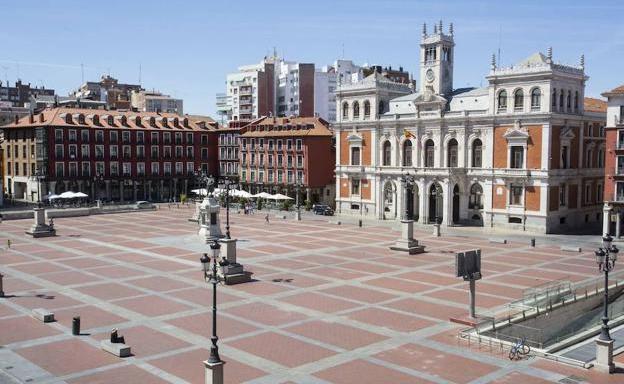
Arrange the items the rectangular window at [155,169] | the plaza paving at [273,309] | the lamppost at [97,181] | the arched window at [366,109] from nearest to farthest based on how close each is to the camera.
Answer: the plaza paving at [273,309], the arched window at [366,109], the lamppost at [97,181], the rectangular window at [155,169]

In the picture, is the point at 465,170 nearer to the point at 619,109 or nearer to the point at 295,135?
the point at 619,109

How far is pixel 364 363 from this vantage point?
25438 mm

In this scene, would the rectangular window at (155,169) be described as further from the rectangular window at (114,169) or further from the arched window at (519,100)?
the arched window at (519,100)

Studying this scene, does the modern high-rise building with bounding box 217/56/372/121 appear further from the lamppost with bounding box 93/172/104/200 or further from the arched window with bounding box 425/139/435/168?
the arched window with bounding box 425/139/435/168

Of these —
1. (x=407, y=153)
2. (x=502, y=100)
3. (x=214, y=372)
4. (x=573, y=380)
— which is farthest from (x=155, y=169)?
(x=573, y=380)

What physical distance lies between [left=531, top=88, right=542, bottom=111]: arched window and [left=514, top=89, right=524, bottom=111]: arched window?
1.21m

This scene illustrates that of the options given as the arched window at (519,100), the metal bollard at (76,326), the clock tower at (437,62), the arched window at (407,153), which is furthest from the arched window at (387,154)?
the metal bollard at (76,326)

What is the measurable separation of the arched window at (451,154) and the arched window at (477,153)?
2379mm

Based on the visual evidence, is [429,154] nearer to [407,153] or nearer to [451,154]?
[451,154]

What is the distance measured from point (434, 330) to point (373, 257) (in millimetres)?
21148

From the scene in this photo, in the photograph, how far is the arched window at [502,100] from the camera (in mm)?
70375

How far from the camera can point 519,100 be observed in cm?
6912

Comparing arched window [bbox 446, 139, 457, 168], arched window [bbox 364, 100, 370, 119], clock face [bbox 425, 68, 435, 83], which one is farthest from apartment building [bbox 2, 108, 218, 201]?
arched window [bbox 446, 139, 457, 168]

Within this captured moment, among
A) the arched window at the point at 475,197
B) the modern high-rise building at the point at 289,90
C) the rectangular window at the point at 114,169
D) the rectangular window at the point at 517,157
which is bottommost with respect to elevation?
the arched window at the point at 475,197
